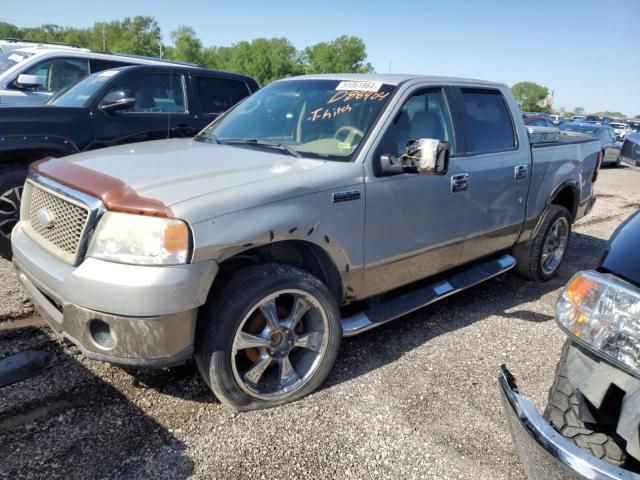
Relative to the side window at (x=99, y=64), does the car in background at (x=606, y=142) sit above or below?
below

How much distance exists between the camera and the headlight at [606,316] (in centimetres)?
167

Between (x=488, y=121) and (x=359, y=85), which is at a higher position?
(x=359, y=85)

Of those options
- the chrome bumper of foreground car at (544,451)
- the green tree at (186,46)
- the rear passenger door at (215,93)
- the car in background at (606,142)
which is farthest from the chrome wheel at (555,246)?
the green tree at (186,46)

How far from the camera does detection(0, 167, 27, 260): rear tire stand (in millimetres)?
4254

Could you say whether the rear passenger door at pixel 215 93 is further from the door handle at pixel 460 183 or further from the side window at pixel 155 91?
the door handle at pixel 460 183

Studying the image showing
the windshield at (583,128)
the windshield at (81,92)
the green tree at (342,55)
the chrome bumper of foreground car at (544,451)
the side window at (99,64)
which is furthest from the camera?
the green tree at (342,55)

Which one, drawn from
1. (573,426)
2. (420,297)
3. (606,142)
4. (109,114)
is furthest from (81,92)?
(606,142)

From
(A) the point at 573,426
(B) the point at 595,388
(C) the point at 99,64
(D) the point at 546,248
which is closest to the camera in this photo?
(B) the point at 595,388

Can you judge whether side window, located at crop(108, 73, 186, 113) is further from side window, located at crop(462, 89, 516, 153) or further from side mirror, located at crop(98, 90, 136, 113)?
side window, located at crop(462, 89, 516, 153)

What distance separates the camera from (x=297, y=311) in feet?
9.44

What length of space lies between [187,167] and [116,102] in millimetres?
2672

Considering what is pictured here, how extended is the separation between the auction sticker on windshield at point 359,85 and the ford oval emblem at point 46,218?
6.69 feet

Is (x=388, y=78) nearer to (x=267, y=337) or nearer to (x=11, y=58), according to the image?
(x=267, y=337)

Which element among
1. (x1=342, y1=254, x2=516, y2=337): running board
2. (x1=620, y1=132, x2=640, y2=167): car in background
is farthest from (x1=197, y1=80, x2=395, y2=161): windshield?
(x1=620, y1=132, x2=640, y2=167): car in background
